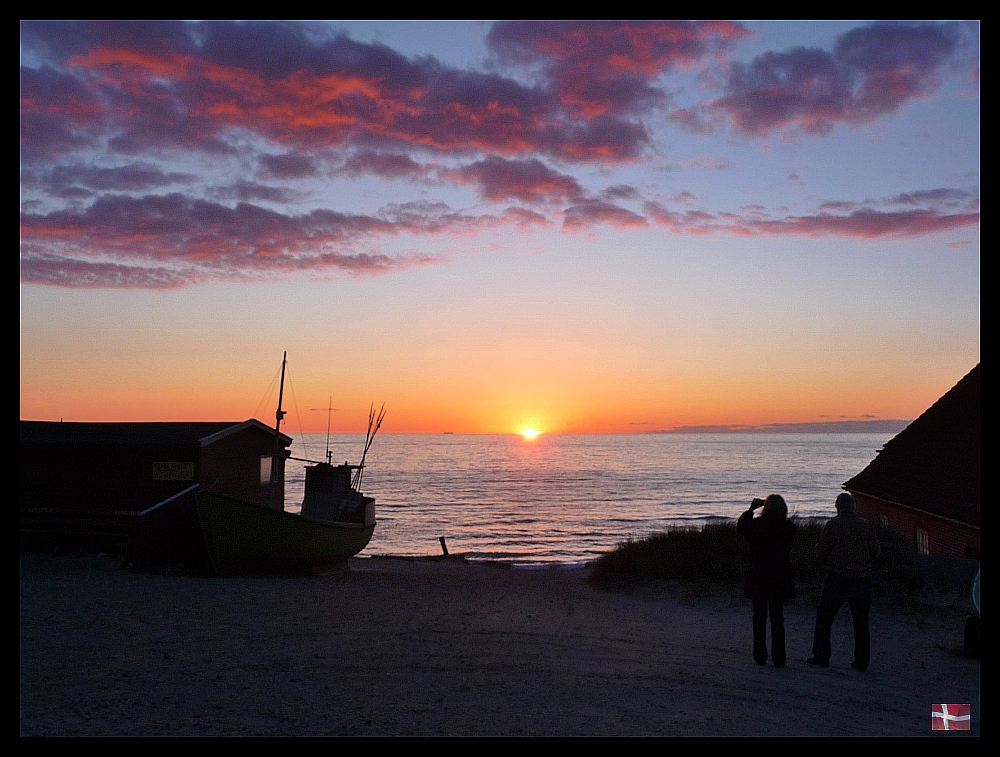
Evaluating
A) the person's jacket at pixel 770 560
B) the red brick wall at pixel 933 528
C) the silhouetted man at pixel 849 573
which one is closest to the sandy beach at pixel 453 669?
the silhouetted man at pixel 849 573

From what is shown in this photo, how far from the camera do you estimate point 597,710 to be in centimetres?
727

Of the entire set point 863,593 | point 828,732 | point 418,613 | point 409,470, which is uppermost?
point 863,593

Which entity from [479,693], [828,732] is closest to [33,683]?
[479,693]

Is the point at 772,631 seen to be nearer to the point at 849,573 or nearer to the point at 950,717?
the point at 849,573

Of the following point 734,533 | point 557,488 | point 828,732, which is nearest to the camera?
point 828,732

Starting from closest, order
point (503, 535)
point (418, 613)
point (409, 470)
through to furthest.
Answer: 1. point (418, 613)
2. point (503, 535)
3. point (409, 470)

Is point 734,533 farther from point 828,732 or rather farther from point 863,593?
point 828,732

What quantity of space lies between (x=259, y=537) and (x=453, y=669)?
40.4 feet

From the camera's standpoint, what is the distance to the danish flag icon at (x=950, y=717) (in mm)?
7098

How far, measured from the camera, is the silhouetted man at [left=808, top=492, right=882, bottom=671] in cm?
901

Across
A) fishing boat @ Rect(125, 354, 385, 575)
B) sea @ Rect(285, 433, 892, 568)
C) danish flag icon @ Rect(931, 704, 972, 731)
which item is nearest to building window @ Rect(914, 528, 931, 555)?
sea @ Rect(285, 433, 892, 568)

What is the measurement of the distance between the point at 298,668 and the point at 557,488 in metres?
83.1

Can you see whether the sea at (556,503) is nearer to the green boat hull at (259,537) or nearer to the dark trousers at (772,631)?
the green boat hull at (259,537)

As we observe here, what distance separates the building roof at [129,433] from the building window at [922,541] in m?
20.1
